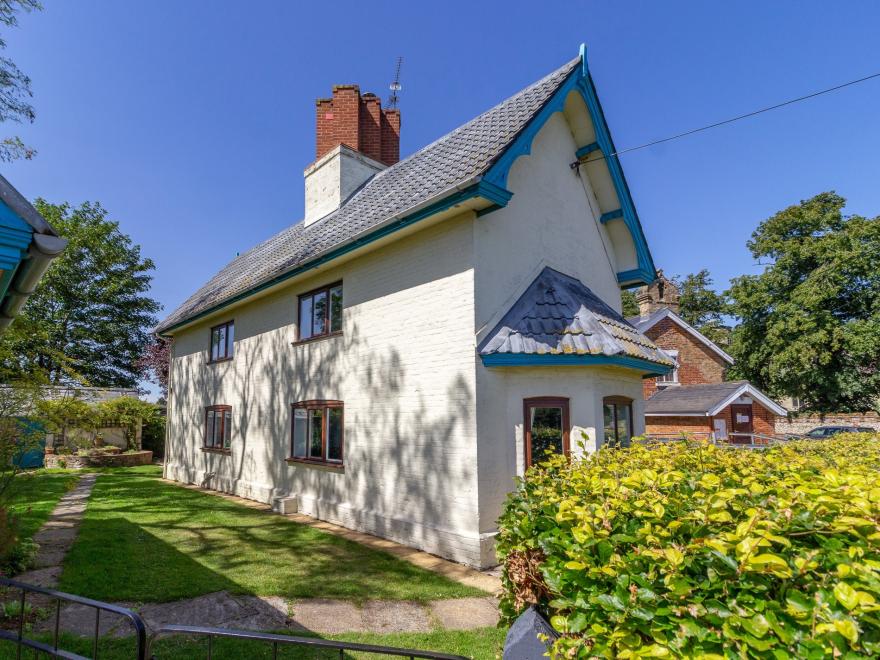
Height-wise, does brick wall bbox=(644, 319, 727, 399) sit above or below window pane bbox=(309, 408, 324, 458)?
above

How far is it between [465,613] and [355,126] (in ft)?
→ 46.4

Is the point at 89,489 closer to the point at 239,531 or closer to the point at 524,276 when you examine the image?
the point at 239,531

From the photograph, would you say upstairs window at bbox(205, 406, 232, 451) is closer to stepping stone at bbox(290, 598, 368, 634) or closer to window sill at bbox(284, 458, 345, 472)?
window sill at bbox(284, 458, 345, 472)

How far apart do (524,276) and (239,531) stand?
744 centimetres

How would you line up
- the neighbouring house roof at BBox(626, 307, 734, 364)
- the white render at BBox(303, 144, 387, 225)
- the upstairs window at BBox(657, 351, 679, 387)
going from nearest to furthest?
the white render at BBox(303, 144, 387, 225) < the neighbouring house roof at BBox(626, 307, 734, 364) < the upstairs window at BBox(657, 351, 679, 387)

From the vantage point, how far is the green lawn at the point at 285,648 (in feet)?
15.0

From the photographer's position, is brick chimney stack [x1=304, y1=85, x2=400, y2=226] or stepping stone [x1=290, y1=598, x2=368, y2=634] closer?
stepping stone [x1=290, y1=598, x2=368, y2=634]

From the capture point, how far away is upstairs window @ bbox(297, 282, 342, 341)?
11.0m

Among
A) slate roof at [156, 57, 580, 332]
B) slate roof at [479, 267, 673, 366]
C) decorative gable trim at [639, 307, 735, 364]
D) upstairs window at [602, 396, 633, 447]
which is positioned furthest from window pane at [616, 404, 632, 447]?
decorative gable trim at [639, 307, 735, 364]

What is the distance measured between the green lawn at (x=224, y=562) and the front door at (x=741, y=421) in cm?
2122

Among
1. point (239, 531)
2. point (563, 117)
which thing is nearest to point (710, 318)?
point (563, 117)

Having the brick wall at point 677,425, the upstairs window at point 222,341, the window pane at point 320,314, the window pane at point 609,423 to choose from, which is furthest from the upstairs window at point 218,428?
the brick wall at point 677,425

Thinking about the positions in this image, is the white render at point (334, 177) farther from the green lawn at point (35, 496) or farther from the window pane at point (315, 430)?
the green lawn at point (35, 496)

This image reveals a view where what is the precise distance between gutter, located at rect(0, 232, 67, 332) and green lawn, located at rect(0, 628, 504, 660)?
3.15m
